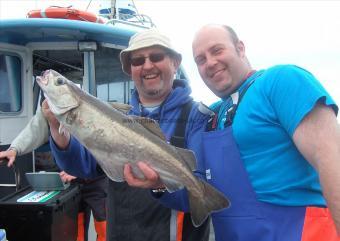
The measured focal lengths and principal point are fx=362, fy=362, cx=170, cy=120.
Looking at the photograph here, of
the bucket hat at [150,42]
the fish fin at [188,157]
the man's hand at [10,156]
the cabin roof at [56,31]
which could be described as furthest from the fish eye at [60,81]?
the cabin roof at [56,31]

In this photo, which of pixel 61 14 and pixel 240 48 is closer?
pixel 240 48

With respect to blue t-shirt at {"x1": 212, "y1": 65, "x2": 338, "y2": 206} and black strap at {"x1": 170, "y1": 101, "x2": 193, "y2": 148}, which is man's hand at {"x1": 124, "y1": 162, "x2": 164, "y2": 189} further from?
blue t-shirt at {"x1": 212, "y1": 65, "x2": 338, "y2": 206}

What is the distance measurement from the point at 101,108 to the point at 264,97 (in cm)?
110

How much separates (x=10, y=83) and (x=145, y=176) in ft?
14.0

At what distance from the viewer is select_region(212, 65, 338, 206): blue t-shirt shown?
2.17 m

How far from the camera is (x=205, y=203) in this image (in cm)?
249

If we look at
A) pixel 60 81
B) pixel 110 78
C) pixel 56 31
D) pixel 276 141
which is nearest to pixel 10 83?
pixel 56 31

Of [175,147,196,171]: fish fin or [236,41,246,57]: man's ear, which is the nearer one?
[175,147,196,171]: fish fin

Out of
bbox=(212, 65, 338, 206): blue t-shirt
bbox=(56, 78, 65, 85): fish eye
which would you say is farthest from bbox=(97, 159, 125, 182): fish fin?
bbox=(212, 65, 338, 206): blue t-shirt

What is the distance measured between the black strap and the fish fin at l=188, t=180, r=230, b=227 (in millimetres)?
449

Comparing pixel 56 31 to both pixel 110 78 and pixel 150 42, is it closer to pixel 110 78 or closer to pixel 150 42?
pixel 110 78

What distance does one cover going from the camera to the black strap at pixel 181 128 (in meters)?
2.86

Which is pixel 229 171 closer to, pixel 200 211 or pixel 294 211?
pixel 200 211

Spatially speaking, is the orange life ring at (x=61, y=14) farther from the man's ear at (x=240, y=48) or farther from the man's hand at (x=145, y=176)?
the man's hand at (x=145, y=176)
